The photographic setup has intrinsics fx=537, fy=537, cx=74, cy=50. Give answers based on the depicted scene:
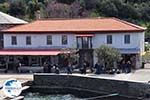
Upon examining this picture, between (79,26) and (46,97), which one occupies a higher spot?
(79,26)

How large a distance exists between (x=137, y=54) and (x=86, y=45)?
575 cm

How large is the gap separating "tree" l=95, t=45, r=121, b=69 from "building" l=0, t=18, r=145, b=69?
12.2 ft

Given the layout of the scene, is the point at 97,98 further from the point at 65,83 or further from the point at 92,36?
the point at 92,36

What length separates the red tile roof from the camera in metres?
59.7

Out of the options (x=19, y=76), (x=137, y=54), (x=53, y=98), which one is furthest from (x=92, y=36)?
(x=53, y=98)

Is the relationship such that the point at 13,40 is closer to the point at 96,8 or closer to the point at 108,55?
the point at 108,55

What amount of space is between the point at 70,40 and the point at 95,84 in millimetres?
14553

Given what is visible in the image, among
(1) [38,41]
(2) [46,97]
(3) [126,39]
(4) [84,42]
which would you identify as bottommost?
(2) [46,97]

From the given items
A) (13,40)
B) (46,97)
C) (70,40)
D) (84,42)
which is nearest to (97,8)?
(13,40)

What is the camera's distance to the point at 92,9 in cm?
11512

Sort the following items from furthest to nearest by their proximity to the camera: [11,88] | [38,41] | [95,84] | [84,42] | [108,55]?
[38,41] → [84,42] → [108,55] → [95,84] → [11,88]

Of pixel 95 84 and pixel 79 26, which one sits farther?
pixel 79 26

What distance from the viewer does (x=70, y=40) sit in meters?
60.6

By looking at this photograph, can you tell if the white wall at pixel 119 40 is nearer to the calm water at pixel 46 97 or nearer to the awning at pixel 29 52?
the awning at pixel 29 52
